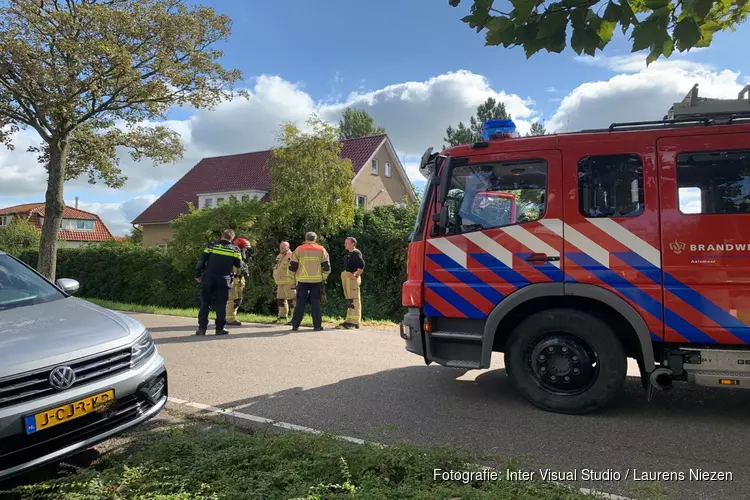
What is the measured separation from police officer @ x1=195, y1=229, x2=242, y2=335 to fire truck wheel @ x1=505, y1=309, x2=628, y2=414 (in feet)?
18.5

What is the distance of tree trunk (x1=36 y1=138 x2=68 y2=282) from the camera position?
1623 centimetres

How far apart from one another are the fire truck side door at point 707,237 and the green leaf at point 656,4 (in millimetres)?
1557

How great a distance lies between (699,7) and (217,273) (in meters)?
7.74

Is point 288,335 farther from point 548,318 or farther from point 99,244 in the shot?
point 99,244

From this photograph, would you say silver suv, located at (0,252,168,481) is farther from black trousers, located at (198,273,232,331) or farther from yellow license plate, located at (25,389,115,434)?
black trousers, located at (198,273,232,331)

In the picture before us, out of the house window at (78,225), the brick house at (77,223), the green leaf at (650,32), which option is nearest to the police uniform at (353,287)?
the green leaf at (650,32)

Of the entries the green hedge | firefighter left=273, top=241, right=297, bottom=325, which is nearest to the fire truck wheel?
firefighter left=273, top=241, right=297, bottom=325

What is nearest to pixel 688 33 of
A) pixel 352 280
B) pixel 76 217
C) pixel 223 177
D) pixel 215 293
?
pixel 215 293

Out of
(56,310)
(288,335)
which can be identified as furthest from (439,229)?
(288,335)

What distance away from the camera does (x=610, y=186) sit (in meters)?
5.00

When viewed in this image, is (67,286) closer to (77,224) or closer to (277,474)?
(277,474)

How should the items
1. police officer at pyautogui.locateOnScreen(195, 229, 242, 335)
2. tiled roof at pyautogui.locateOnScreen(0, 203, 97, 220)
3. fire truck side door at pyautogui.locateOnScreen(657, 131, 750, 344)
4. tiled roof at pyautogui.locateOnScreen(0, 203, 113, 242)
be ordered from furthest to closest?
tiled roof at pyautogui.locateOnScreen(0, 203, 113, 242) < tiled roof at pyautogui.locateOnScreen(0, 203, 97, 220) < police officer at pyautogui.locateOnScreen(195, 229, 242, 335) < fire truck side door at pyautogui.locateOnScreen(657, 131, 750, 344)

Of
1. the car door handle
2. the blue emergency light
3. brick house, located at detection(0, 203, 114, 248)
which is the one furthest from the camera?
brick house, located at detection(0, 203, 114, 248)

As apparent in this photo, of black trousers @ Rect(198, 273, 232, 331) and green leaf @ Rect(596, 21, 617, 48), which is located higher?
green leaf @ Rect(596, 21, 617, 48)
